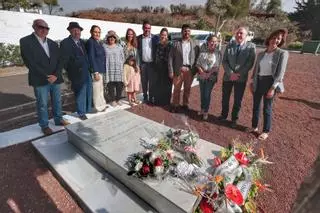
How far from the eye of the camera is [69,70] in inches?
166

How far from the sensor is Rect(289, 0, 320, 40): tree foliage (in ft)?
97.0

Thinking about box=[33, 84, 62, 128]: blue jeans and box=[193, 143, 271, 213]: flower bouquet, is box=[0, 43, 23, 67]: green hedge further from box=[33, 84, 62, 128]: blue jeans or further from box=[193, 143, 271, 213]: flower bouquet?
box=[193, 143, 271, 213]: flower bouquet

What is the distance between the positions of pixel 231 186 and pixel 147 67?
348cm

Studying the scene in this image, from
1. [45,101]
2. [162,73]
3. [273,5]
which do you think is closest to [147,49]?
[162,73]

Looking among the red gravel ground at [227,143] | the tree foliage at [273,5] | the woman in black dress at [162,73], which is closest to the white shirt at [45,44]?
the red gravel ground at [227,143]

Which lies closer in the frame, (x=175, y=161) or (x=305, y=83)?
(x=175, y=161)

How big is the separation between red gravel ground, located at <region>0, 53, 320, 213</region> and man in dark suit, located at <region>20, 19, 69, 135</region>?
A: 784mm

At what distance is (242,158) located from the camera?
2.57 m

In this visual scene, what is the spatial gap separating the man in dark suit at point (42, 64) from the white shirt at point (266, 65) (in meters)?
3.42

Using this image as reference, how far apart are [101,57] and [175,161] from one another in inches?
107

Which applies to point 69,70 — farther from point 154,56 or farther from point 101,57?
point 154,56

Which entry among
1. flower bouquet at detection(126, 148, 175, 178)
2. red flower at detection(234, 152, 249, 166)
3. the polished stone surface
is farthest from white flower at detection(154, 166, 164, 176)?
red flower at detection(234, 152, 249, 166)

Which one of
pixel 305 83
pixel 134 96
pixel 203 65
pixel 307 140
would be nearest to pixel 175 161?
pixel 203 65

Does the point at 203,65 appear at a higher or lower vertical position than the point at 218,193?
higher
